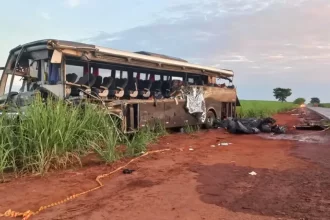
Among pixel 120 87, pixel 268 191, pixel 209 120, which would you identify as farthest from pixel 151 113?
pixel 268 191

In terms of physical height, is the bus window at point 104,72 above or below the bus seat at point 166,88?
above

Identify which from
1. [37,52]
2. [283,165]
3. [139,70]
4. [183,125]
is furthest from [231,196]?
[183,125]

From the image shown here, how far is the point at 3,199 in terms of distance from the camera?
204 inches

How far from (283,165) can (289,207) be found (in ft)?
10.2

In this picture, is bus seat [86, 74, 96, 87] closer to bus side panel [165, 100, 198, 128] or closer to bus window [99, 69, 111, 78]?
bus window [99, 69, 111, 78]

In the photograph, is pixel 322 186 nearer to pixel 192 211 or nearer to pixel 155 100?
pixel 192 211

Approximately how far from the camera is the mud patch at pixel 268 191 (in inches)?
183

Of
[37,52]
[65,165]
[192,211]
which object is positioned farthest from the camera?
[37,52]

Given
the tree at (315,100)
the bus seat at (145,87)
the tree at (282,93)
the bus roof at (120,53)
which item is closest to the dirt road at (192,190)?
the bus roof at (120,53)

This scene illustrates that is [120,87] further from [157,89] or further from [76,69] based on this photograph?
[157,89]

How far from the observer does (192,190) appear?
5.60 m

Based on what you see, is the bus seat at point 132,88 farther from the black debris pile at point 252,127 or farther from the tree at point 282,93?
the tree at point 282,93

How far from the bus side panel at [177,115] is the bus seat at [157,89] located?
0.48 metres

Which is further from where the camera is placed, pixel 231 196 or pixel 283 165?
pixel 283 165
